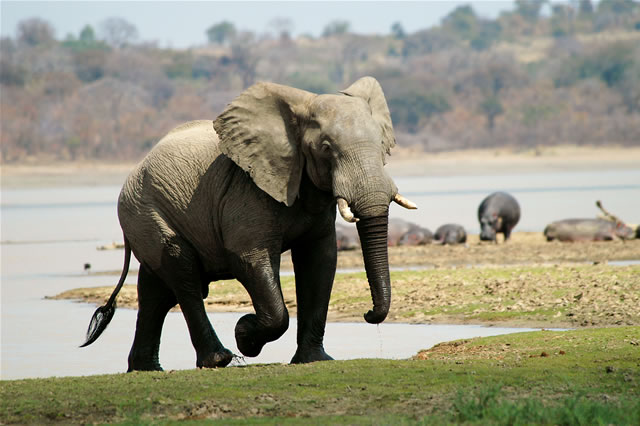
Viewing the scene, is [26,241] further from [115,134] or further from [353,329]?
[115,134]

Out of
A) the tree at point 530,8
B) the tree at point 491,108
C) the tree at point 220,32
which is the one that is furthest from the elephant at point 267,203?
the tree at point 530,8

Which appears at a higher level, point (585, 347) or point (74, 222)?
point (585, 347)

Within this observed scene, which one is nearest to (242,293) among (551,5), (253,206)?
(253,206)

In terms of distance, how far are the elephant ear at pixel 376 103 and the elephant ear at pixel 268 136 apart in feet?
1.31

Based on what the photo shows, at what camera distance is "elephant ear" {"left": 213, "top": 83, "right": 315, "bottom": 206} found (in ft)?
30.8

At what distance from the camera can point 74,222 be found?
39562 mm

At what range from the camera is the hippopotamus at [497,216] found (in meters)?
25.5

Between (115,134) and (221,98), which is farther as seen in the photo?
(221,98)

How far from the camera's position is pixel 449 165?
2980 inches

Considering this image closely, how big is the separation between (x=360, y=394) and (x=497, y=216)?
18399mm

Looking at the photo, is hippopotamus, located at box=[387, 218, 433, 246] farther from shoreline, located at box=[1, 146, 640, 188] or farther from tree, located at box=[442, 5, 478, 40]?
tree, located at box=[442, 5, 478, 40]

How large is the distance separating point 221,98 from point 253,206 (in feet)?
275

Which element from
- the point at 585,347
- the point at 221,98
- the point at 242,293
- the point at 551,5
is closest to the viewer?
the point at 585,347

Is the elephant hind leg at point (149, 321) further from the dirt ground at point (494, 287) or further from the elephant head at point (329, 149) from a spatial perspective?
the dirt ground at point (494, 287)
